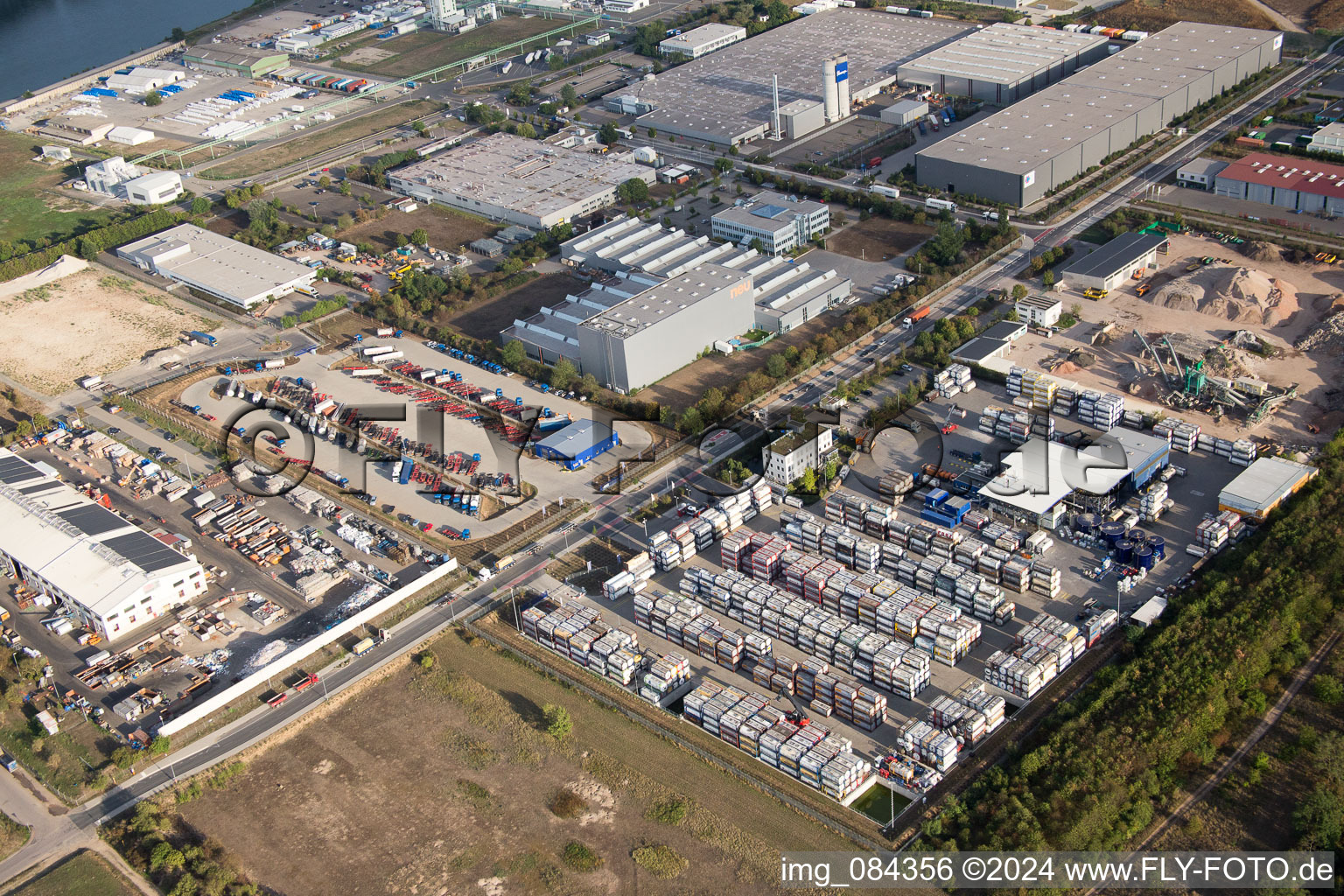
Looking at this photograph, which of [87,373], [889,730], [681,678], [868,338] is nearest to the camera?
[889,730]

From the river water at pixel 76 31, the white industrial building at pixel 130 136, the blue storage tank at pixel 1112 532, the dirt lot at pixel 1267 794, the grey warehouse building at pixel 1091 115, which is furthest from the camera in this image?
the river water at pixel 76 31

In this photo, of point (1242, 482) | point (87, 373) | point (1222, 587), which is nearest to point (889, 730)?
point (1222, 587)

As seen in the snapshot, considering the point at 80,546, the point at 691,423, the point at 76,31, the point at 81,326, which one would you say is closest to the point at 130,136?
the point at 81,326

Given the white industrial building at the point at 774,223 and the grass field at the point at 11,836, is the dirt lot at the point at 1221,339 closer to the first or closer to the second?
the white industrial building at the point at 774,223

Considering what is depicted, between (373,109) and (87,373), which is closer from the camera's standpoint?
(87,373)

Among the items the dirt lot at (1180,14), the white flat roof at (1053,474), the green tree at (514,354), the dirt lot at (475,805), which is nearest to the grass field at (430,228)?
the green tree at (514,354)

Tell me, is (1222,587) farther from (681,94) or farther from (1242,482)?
(681,94)

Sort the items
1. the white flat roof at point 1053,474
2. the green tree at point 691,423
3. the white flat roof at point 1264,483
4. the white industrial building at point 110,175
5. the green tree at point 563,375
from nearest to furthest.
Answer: the white flat roof at point 1264,483 < the white flat roof at point 1053,474 < the green tree at point 691,423 < the green tree at point 563,375 < the white industrial building at point 110,175
